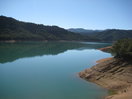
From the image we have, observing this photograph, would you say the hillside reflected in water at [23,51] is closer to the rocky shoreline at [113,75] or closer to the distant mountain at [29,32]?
the rocky shoreline at [113,75]

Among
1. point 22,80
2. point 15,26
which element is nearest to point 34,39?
point 15,26

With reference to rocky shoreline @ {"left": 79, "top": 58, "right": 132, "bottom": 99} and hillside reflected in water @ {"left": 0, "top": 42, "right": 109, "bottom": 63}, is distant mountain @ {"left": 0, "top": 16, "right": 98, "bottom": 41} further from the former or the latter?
rocky shoreline @ {"left": 79, "top": 58, "right": 132, "bottom": 99}

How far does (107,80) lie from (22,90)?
29.5 ft

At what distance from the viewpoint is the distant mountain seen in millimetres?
105100

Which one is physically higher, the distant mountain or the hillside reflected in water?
the distant mountain

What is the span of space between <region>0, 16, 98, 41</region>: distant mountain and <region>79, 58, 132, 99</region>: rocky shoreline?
275 ft

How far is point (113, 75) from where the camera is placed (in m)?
17.9

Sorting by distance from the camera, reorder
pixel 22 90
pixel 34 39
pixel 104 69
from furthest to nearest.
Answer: pixel 34 39
pixel 104 69
pixel 22 90

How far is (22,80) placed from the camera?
18.3 metres

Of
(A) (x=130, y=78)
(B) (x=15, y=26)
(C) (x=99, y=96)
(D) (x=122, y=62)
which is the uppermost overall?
(B) (x=15, y=26)

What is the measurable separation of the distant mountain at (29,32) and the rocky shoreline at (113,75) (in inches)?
3294

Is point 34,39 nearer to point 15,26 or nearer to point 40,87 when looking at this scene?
point 15,26

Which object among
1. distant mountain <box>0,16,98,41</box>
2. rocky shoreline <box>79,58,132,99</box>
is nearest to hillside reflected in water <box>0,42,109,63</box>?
rocky shoreline <box>79,58,132,99</box>

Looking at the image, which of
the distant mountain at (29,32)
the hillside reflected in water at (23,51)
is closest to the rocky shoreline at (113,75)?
the hillside reflected in water at (23,51)
